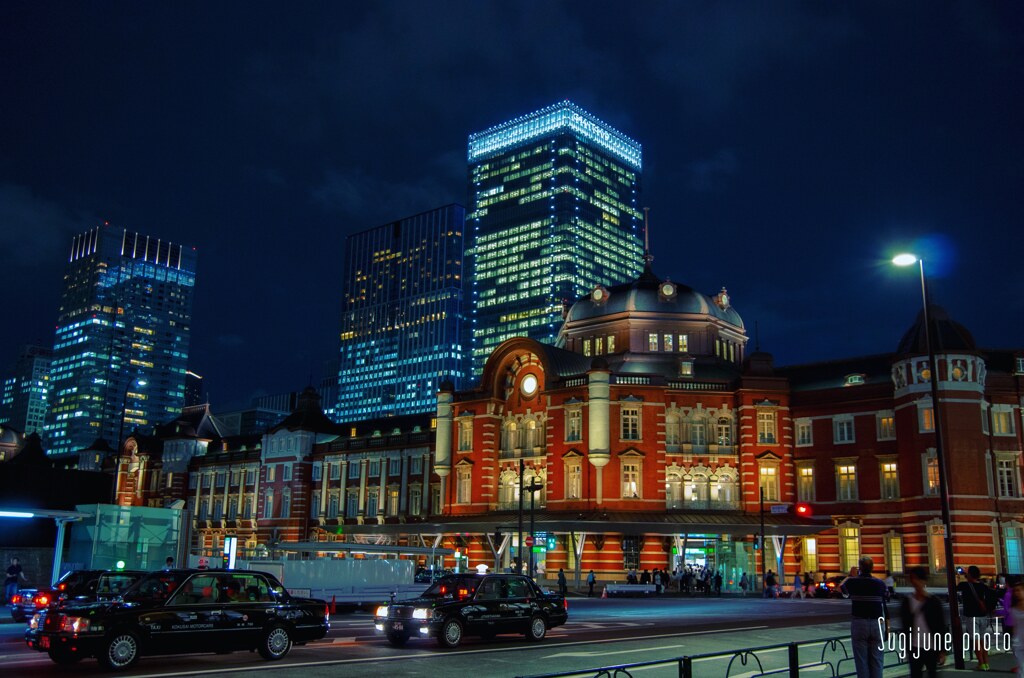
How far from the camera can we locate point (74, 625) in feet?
53.5

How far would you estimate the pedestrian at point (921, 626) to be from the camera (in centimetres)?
1365

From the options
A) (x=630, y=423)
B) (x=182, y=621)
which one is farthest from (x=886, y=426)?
(x=182, y=621)

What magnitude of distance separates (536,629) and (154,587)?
918cm

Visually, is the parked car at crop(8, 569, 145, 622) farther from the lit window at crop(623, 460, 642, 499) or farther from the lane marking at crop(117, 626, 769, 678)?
the lit window at crop(623, 460, 642, 499)

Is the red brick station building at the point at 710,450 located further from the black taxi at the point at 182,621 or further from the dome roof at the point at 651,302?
the black taxi at the point at 182,621

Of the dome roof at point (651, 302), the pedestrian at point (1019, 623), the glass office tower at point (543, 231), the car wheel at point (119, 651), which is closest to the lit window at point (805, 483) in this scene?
the dome roof at point (651, 302)

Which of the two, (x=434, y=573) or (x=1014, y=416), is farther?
(x=1014, y=416)

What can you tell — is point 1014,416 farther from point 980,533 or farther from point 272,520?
point 272,520

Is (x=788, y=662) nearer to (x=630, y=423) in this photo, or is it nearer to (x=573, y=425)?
(x=630, y=423)

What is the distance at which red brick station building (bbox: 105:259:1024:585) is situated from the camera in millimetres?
53969

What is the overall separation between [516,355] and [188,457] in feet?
149

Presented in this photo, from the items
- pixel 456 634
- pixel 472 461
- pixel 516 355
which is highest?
pixel 516 355

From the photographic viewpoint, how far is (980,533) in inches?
2055

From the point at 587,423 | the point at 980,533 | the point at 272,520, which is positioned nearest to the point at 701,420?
the point at 587,423
